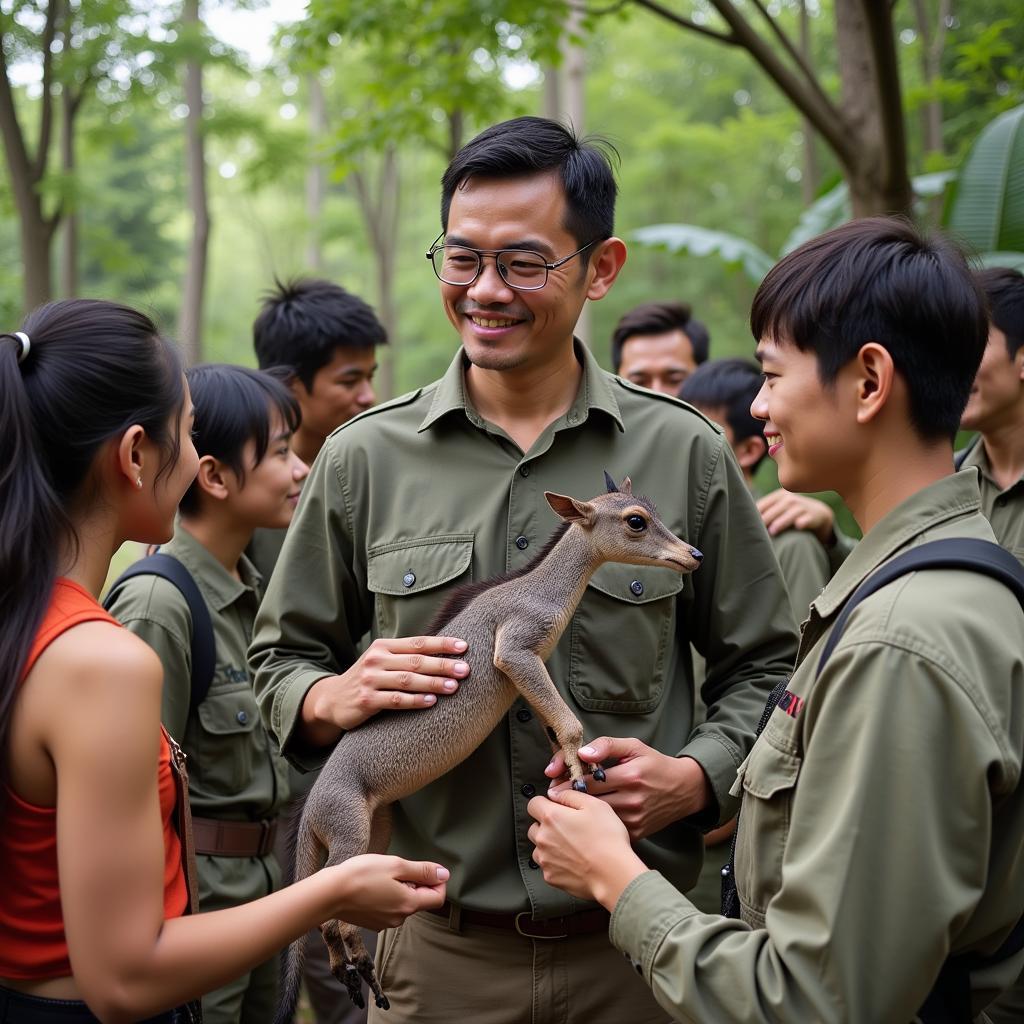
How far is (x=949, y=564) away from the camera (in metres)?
2.03

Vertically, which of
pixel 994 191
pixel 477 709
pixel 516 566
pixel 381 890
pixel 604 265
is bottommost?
pixel 381 890

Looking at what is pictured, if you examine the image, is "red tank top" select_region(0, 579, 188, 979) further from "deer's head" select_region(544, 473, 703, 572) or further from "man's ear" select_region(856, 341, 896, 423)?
"man's ear" select_region(856, 341, 896, 423)

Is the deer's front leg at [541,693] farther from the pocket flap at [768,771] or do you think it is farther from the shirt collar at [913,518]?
the shirt collar at [913,518]

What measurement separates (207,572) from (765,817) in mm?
2862

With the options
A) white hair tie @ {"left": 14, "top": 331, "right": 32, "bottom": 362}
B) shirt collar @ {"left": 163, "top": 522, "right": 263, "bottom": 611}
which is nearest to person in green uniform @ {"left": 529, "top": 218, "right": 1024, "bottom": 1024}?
white hair tie @ {"left": 14, "top": 331, "right": 32, "bottom": 362}

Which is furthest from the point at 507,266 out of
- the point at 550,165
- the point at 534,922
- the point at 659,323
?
the point at 659,323

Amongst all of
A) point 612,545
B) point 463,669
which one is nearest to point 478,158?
point 612,545

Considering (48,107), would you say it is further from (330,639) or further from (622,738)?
(622,738)

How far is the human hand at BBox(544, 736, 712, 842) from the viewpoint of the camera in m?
2.79

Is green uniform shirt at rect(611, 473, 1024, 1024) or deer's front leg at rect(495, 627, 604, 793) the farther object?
deer's front leg at rect(495, 627, 604, 793)

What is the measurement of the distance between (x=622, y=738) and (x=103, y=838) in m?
1.41

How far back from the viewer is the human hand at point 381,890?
2443 mm

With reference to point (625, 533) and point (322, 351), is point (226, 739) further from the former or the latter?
point (322, 351)

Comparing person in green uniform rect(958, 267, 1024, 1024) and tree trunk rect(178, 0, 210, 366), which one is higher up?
tree trunk rect(178, 0, 210, 366)
